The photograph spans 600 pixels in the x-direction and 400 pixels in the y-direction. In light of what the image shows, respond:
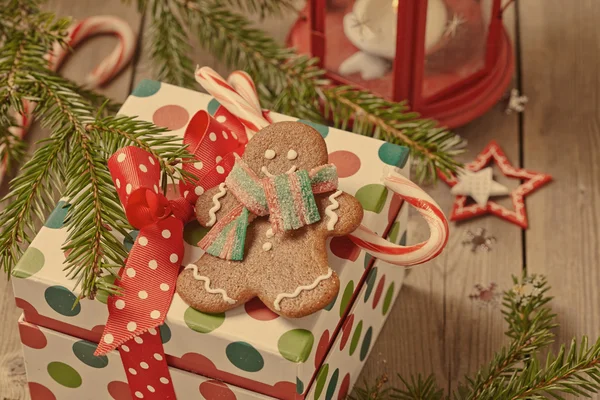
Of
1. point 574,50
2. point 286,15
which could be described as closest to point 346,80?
point 286,15

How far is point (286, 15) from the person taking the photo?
1679mm

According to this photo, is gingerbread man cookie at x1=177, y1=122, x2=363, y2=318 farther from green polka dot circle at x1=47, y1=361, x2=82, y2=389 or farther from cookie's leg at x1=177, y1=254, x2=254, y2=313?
green polka dot circle at x1=47, y1=361, x2=82, y2=389

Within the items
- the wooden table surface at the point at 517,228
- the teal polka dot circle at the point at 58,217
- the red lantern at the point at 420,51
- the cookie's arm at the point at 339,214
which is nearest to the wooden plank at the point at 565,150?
the wooden table surface at the point at 517,228

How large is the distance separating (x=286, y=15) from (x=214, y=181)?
69 cm

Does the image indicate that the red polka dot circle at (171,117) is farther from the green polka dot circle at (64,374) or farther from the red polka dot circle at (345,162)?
the green polka dot circle at (64,374)

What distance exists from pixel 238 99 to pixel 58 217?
238 millimetres

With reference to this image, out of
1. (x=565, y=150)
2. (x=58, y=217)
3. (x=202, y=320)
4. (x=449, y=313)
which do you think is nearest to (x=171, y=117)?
(x=58, y=217)

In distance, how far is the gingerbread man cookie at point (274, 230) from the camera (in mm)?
979

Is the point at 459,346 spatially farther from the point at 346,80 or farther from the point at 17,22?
the point at 17,22

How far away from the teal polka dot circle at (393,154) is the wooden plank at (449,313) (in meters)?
0.26

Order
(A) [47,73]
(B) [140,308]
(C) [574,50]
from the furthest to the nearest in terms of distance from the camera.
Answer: (C) [574,50], (A) [47,73], (B) [140,308]

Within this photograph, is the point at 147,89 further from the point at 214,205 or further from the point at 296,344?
the point at 296,344

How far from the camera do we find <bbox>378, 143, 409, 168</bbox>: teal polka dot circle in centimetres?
112

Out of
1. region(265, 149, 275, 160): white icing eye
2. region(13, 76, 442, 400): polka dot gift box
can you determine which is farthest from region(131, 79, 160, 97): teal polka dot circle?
region(265, 149, 275, 160): white icing eye
